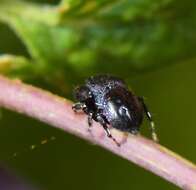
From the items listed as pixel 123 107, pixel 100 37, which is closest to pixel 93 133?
pixel 123 107

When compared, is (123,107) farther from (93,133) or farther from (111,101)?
(93,133)

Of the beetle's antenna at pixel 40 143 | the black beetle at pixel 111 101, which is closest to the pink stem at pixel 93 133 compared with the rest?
the black beetle at pixel 111 101

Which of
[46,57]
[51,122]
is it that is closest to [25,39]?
[46,57]

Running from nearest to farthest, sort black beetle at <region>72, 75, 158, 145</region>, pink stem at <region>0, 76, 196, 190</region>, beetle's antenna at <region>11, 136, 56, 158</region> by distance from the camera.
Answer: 1. pink stem at <region>0, 76, 196, 190</region>
2. black beetle at <region>72, 75, 158, 145</region>
3. beetle's antenna at <region>11, 136, 56, 158</region>

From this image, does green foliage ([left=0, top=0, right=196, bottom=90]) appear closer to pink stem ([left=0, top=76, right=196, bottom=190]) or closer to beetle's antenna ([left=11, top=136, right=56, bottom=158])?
beetle's antenna ([left=11, top=136, right=56, bottom=158])

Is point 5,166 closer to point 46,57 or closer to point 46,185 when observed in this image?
point 46,185

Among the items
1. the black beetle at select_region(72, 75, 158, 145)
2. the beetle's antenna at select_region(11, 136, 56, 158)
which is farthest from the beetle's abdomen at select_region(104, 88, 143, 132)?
the beetle's antenna at select_region(11, 136, 56, 158)
